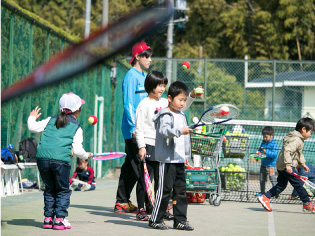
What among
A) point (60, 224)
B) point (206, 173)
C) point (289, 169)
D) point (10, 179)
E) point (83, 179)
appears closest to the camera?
point (60, 224)

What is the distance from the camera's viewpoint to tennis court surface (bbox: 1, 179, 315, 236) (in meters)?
5.03

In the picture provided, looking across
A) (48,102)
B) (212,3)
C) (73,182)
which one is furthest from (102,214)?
(212,3)

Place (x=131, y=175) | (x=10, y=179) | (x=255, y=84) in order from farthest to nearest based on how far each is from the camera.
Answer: (x=255, y=84)
(x=10, y=179)
(x=131, y=175)

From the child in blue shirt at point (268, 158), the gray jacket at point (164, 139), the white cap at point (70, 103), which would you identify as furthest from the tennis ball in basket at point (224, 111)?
the child in blue shirt at point (268, 158)

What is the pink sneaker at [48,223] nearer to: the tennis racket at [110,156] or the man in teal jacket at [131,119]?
the man in teal jacket at [131,119]

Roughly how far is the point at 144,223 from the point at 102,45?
4.11 m

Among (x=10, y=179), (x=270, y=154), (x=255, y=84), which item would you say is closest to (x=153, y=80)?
(x=10, y=179)

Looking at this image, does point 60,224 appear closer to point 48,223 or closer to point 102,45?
point 48,223

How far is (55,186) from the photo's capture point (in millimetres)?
5195

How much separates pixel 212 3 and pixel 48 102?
27912 mm

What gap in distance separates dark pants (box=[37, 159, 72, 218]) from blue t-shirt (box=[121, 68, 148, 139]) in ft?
3.25

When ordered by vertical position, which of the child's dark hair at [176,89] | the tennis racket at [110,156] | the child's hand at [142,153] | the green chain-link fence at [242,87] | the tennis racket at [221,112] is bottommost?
Answer: the tennis racket at [110,156]

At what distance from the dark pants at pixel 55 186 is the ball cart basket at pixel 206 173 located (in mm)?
2776

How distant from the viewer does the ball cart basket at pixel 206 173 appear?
763cm
